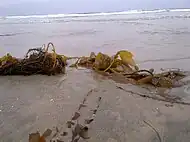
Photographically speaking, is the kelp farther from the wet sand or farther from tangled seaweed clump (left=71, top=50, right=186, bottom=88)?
the wet sand

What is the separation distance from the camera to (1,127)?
2.40m

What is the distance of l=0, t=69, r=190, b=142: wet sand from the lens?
225cm

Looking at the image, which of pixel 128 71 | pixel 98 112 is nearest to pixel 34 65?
pixel 128 71

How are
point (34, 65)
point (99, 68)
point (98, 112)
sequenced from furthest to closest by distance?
point (99, 68), point (34, 65), point (98, 112)

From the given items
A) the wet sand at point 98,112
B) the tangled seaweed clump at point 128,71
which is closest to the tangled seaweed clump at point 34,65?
the wet sand at point 98,112

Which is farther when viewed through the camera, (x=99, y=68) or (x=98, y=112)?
(x=99, y=68)

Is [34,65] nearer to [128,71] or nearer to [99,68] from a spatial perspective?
[99,68]

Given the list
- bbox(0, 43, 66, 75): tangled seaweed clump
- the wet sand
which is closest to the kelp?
bbox(0, 43, 66, 75): tangled seaweed clump

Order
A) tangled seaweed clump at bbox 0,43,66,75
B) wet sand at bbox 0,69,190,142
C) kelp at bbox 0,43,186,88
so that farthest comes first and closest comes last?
tangled seaweed clump at bbox 0,43,66,75, kelp at bbox 0,43,186,88, wet sand at bbox 0,69,190,142

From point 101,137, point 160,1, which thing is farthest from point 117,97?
point 160,1

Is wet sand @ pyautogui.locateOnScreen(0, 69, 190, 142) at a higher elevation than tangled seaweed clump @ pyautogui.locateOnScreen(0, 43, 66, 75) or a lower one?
lower

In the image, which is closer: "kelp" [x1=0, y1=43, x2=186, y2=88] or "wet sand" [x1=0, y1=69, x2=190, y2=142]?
"wet sand" [x1=0, y1=69, x2=190, y2=142]

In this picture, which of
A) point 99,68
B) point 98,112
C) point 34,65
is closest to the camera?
point 98,112

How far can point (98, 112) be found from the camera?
2.67 meters
